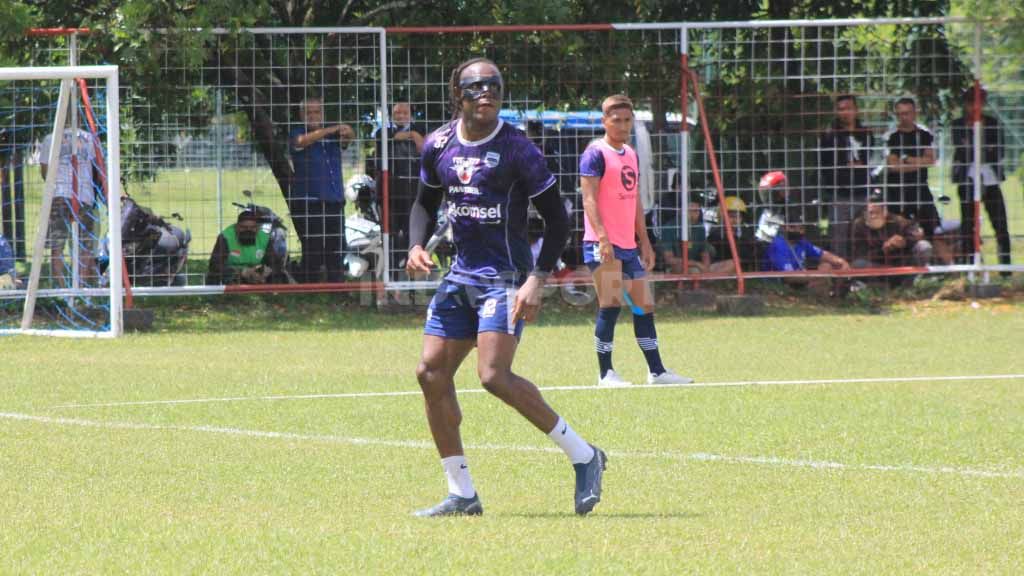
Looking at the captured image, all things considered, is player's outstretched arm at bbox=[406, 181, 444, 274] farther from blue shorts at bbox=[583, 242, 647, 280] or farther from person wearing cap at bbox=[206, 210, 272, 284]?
person wearing cap at bbox=[206, 210, 272, 284]

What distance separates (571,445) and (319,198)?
1015cm

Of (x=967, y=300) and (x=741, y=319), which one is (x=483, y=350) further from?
(x=967, y=300)

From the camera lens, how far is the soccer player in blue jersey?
22.9 feet

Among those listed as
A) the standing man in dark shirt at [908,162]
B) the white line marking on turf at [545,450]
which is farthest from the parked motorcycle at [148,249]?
the standing man in dark shirt at [908,162]

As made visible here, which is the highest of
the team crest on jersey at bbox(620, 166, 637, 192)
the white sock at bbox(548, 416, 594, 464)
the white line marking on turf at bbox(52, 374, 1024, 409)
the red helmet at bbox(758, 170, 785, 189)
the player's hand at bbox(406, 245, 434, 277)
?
the red helmet at bbox(758, 170, 785, 189)

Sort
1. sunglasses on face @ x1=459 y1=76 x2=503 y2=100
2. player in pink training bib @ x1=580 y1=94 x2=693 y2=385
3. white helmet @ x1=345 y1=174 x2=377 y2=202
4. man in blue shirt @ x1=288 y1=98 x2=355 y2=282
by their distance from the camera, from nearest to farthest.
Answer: sunglasses on face @ x1=459 y1=76 x2=503 y2=100, player in pink training bib @ x1=580 y1=94 x2=693 y2=385, man in blue shirt @ x1=288 y1=98 x2=355 y2=282, white helmet @ x1=345 y1=174 x2=377 y2=202

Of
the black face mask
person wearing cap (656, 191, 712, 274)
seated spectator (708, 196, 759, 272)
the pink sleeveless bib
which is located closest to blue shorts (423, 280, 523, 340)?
the pink sleeveless bib

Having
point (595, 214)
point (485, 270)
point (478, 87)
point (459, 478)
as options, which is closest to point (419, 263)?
point (485, 270)

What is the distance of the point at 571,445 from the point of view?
23.5 ft

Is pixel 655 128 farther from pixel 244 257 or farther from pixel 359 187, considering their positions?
pixel 244 257

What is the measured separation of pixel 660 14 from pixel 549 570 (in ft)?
45.3

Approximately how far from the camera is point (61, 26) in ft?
54.3

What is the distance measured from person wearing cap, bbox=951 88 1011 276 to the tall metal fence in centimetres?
3

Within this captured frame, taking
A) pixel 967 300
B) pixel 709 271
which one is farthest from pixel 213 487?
pixel 967 300
